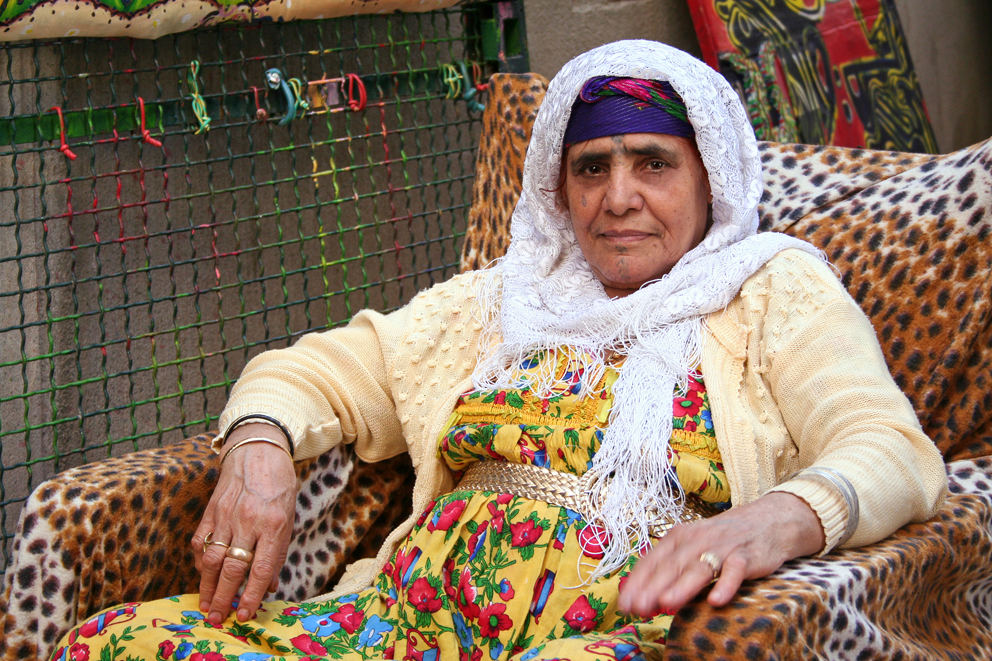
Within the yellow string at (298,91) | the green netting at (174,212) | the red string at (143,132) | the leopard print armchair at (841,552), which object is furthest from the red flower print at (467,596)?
the yellow string at (298,91)

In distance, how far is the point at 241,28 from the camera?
261cm

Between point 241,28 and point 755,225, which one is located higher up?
point 241,28

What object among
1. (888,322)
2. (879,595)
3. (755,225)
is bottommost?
(879,595)

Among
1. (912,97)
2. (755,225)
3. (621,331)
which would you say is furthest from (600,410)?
(912,97)

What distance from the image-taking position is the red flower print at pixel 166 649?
1.49 meters

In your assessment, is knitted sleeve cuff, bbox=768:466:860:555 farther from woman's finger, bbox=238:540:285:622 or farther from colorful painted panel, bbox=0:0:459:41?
colorful painted panel, bbox=0:0:459:41

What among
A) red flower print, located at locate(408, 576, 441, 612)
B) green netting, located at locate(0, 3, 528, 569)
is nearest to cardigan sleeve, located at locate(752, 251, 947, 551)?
red flower print, located at locate(408, 576, 441, 612)

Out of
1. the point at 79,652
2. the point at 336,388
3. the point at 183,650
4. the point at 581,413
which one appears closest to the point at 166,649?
the point at 183,650

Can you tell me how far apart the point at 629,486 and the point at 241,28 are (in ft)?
5.79

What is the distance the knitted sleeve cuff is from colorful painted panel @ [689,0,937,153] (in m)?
2.58

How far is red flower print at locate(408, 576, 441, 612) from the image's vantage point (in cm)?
175

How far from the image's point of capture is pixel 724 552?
125cm

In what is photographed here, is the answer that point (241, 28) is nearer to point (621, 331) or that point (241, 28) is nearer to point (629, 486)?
point (621, 331)

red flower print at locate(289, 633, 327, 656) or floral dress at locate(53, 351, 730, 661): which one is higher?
floral dress at locate(53, 351, 730, 661)
